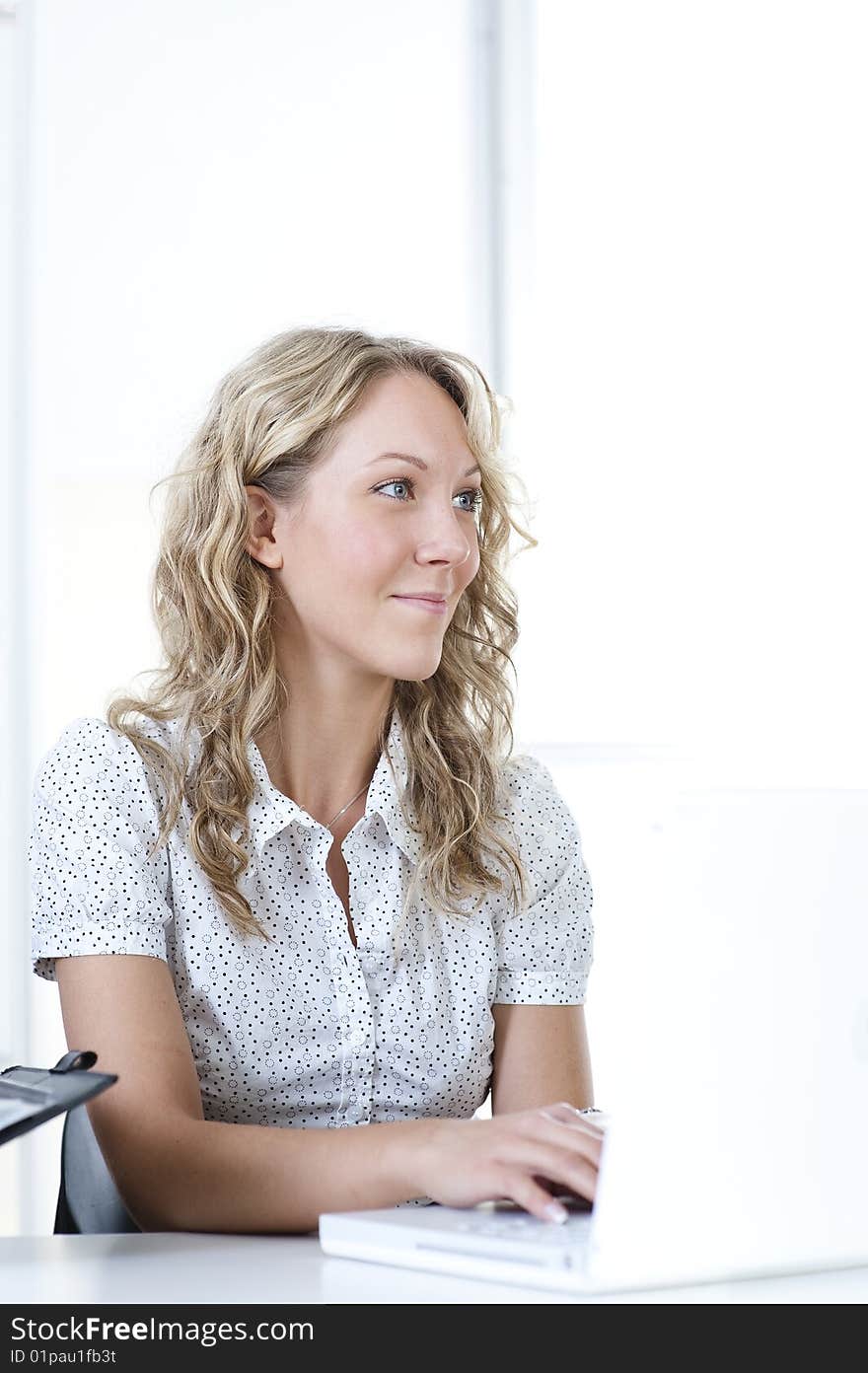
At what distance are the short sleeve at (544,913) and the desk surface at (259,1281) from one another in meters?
0.64

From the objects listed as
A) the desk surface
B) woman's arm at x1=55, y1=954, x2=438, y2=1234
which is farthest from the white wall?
the desk surface

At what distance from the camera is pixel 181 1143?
1.37 meters

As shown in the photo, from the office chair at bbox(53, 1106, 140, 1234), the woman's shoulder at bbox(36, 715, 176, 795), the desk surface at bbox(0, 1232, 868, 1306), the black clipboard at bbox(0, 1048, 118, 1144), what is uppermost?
the woman's shoulder at bbox(36, 715, 176, 795)

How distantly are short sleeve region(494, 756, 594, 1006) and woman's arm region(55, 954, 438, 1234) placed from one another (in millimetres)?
423

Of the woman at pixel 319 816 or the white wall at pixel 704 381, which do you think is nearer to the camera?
the woman at pixel 319 816

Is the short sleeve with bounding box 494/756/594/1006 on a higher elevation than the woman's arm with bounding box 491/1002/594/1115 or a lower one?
higher

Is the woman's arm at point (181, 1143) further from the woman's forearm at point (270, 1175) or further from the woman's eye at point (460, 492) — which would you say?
the woman's eye at point (460, 492)

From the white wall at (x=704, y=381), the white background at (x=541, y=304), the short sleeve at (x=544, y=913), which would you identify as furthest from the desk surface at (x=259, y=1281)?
the white wall at (x=704, y=381)

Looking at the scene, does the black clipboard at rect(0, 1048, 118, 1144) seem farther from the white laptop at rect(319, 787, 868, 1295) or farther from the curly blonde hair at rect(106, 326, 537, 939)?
the curly blonde hair at rect(106, 326, 537, 939)

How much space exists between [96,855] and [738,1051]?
2.70 feet

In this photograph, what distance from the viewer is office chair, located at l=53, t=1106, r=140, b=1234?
1.45 m

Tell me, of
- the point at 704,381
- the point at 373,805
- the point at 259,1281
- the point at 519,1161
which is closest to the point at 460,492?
the point at 373,805

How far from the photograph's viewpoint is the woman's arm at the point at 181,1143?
4.18ft
